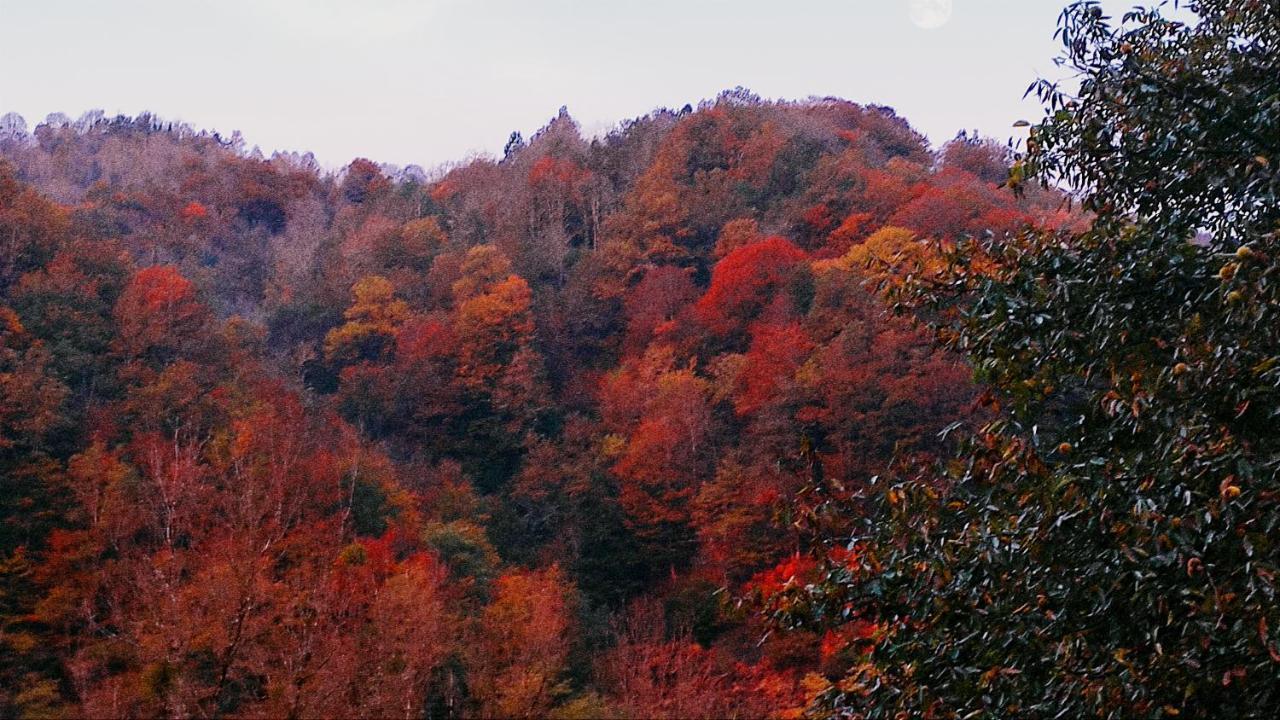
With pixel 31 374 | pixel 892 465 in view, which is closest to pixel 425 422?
pixel 31 374

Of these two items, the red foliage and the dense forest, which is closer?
the dense forest

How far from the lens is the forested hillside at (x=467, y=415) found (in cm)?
1792

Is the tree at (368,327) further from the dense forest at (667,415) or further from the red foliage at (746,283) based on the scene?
the red foliage at (746,283)

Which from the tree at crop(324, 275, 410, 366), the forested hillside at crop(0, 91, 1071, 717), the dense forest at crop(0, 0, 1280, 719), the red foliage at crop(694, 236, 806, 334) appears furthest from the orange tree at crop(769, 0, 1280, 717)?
the tree at crop(324, 275, 410, 366)

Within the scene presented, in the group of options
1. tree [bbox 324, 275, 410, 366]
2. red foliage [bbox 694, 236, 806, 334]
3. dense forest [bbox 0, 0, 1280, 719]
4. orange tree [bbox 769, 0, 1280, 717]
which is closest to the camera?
orange tree [bbox 769, 0, 1280, 717]

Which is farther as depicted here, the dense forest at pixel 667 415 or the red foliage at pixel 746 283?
the red foliage at pixel 746 283

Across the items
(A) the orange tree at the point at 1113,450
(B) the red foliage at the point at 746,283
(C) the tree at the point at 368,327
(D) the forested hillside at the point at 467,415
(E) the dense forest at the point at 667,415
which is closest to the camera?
(A) the orange tree at the point at 1113,450

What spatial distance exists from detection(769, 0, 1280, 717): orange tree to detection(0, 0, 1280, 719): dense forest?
17 millimetres

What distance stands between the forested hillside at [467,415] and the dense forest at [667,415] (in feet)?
0.41

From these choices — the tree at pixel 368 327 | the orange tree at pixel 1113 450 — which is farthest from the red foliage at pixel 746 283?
the orange tree at pixel 1113 450

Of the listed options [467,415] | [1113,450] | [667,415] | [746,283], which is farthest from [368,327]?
[1113,450]

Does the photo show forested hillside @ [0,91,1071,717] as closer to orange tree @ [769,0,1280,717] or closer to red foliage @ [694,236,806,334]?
red foliage @ [694,236,806,334]

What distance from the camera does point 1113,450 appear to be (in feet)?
11.9

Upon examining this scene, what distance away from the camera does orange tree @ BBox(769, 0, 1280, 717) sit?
120 inches
